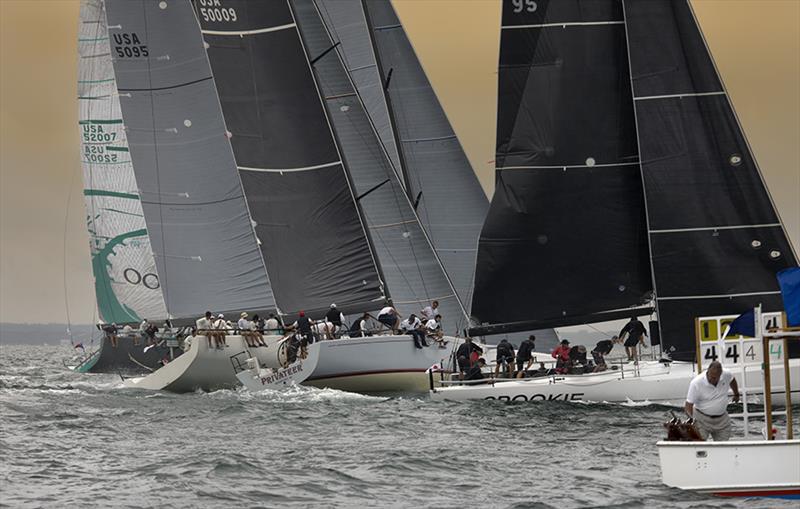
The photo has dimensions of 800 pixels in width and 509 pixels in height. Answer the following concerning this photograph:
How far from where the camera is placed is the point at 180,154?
45.6 m

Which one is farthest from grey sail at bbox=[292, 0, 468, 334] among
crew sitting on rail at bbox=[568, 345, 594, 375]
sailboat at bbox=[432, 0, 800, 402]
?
crew sitting on rail at bbox=[568, 345, 594, 375]

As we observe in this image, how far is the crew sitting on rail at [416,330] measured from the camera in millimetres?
36812

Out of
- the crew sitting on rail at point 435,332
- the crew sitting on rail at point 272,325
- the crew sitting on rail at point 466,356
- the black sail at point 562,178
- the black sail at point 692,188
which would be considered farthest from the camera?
the crew sitting on rail at point 272,325

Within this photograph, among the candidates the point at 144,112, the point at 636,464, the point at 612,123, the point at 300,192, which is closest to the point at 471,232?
the point at 300,192

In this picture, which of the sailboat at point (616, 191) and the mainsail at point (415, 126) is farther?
the mainsail at point (415, 126)

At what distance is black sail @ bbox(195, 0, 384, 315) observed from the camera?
4053 centimetres

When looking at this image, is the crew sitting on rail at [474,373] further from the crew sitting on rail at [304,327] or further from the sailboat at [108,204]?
the sailboat at [108,204]

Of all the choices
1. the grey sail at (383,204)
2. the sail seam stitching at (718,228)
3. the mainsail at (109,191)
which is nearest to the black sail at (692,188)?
the sail seam stitching at (718,228)

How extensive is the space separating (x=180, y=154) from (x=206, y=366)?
990 centimetres

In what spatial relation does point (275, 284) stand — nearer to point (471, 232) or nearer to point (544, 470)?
point (471, 232)

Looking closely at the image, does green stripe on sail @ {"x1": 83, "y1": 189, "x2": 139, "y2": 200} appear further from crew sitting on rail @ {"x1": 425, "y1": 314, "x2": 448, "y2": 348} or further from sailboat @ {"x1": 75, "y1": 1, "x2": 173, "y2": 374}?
crew sitting on rail @ {"x1": 425, "y1": 314, "x2": 448, "y2": 348}

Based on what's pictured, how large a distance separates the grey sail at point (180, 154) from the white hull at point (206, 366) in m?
5.35

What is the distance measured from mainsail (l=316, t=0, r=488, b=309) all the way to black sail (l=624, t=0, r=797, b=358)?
15522mm

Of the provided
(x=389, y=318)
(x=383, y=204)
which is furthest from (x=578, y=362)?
(x=383, y=204)
